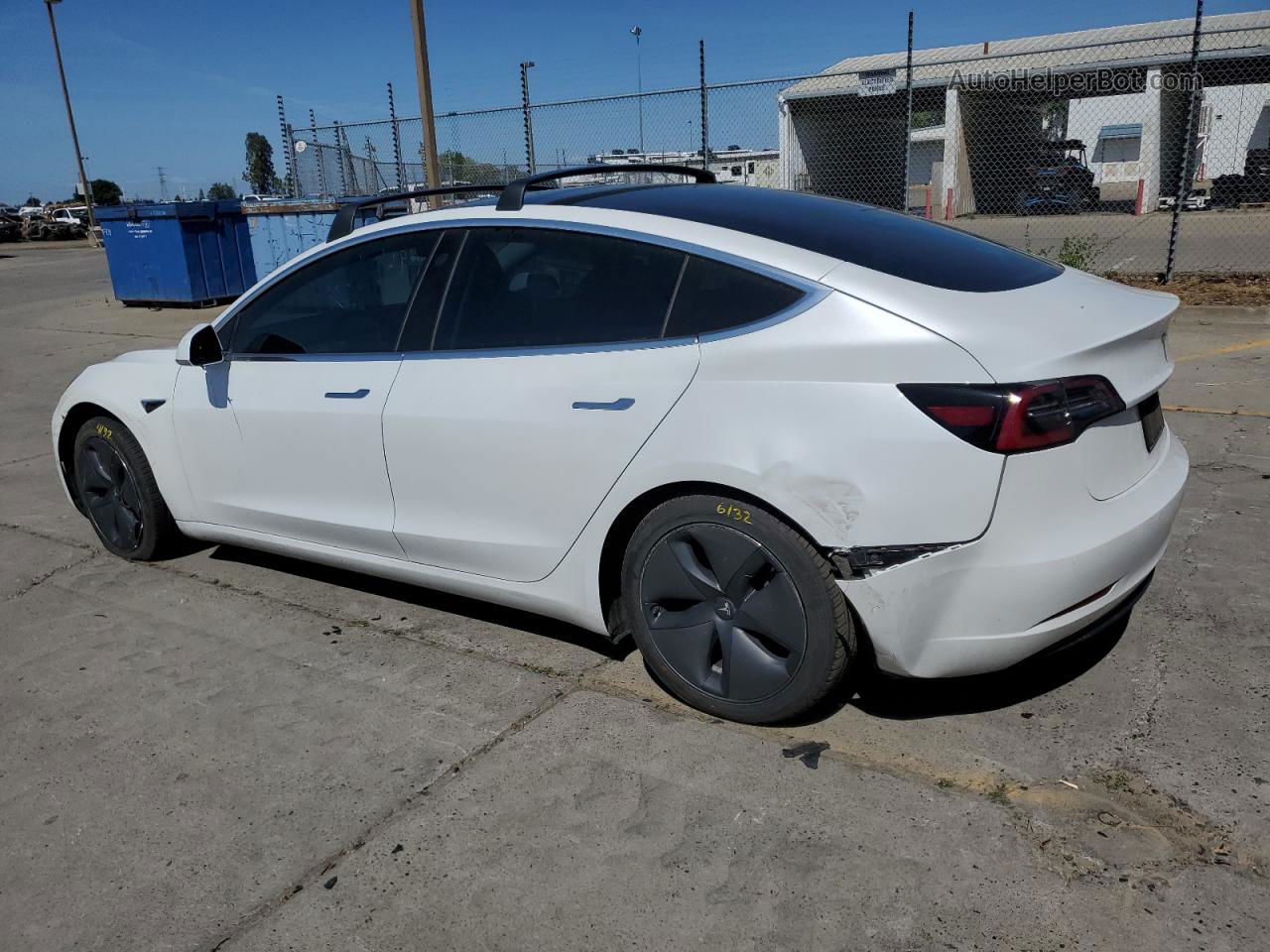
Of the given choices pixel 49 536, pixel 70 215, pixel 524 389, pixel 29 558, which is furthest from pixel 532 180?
pixel 70 215

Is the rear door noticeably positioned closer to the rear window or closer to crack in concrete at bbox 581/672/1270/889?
the rear window

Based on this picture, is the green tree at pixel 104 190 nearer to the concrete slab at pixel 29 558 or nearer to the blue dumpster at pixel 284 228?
the blue dumpster at pixel 284 228

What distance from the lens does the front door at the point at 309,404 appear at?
3684 mm

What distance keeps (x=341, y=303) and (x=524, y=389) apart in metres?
1.13

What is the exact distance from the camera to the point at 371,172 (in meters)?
15.6

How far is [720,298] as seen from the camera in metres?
2.96

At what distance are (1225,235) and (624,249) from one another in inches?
834

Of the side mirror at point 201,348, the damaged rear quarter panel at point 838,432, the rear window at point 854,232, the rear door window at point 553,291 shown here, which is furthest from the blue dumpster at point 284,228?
the damaged rear quarter panel at point 838,432

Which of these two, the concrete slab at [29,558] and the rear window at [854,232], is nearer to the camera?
the rear window at [854,232]

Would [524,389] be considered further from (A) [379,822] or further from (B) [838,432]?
(A) [379,822]

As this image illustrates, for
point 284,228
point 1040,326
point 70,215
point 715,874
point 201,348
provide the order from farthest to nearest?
1. point 70,215
2. point 284,228
3. point 201,348
4. point 1040,326
5. point 715,874

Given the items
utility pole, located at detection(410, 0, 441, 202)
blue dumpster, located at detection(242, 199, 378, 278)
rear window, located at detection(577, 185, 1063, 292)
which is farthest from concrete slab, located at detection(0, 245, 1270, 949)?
blue dumpster, located at detection(242, 199, 378, 278)

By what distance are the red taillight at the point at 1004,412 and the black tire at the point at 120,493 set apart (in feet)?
11.3

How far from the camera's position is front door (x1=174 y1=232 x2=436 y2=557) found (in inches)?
145
